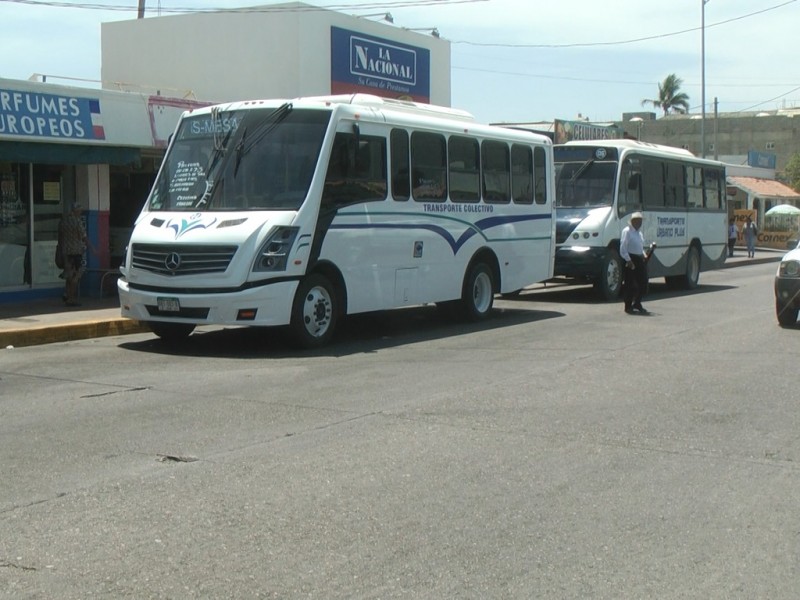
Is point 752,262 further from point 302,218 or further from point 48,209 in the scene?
point 302,218

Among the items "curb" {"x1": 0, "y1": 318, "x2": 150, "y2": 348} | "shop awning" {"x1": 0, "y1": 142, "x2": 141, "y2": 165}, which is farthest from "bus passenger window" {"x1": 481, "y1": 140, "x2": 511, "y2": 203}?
"shop awning" {"x1": 0, "y1": 142, "x2": 141, "y2": 165}

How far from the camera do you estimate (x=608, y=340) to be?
45.1 ft

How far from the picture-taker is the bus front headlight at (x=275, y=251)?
467 inches

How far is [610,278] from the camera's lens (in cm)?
2008

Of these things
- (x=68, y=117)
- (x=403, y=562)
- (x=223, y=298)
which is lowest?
(x=403, y=562)

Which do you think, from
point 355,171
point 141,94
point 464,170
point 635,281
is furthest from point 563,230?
point 141,94

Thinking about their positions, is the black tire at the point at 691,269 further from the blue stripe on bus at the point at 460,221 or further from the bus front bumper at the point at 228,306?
the bus front bumper at the point at 228,306

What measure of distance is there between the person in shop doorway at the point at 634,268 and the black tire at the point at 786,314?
2738 mm

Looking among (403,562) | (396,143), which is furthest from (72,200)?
(403,562)

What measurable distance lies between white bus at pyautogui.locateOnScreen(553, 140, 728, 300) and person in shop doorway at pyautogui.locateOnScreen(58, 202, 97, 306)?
8728 mm

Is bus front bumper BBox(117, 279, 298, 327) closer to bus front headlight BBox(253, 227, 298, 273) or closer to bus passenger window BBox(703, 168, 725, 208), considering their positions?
bus front headlight BBox(253, 227, 298, 273)

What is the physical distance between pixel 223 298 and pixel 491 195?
5714 mm

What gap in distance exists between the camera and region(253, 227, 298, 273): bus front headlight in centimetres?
1185

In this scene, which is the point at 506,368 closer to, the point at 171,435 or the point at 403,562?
the point at 171,435
